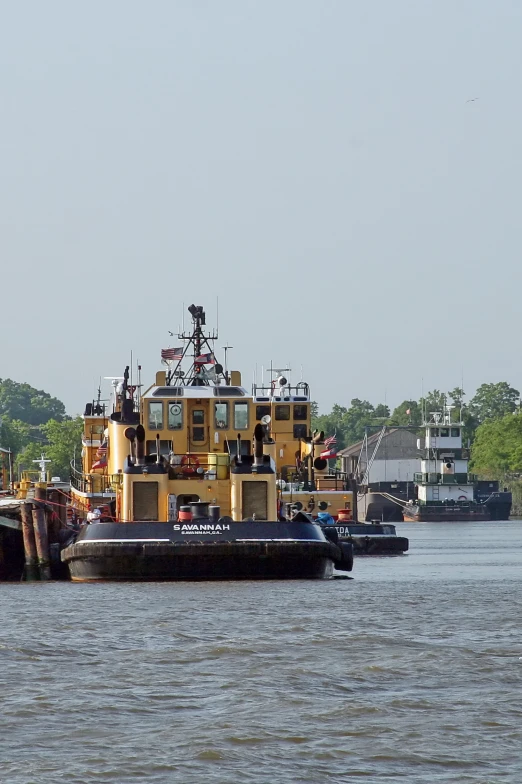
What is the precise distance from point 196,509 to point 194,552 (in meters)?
1.39

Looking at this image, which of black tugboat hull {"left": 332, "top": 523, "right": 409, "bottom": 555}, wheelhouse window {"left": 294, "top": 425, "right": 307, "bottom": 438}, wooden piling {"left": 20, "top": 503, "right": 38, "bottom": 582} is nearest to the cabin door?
wooden piling {"left": 20, "top": 503, "right": 38, "bottom": 582}

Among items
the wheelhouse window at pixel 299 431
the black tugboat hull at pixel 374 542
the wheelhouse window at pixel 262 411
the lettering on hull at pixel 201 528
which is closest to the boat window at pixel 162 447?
the lettering on hull at pixel 201 528

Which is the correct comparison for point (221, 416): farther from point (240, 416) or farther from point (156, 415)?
point (156, 415)

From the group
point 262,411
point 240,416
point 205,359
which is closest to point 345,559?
point 240,416

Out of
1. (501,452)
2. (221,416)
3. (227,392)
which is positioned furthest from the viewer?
(501,452)

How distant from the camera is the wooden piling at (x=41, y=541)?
43094 mm

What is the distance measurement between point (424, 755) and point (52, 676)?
23.5 feet

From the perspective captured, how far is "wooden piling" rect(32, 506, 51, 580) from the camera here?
A: 43094 mm

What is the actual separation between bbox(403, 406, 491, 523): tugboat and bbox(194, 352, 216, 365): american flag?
10421cm

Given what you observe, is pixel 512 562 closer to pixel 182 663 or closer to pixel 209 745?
pixel 182 663

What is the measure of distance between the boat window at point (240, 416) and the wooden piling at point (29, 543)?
258 inches

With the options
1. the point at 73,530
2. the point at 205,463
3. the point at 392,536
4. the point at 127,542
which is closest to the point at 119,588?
the point at 127,542

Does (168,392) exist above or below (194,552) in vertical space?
above

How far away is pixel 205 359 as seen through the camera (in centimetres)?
5794
